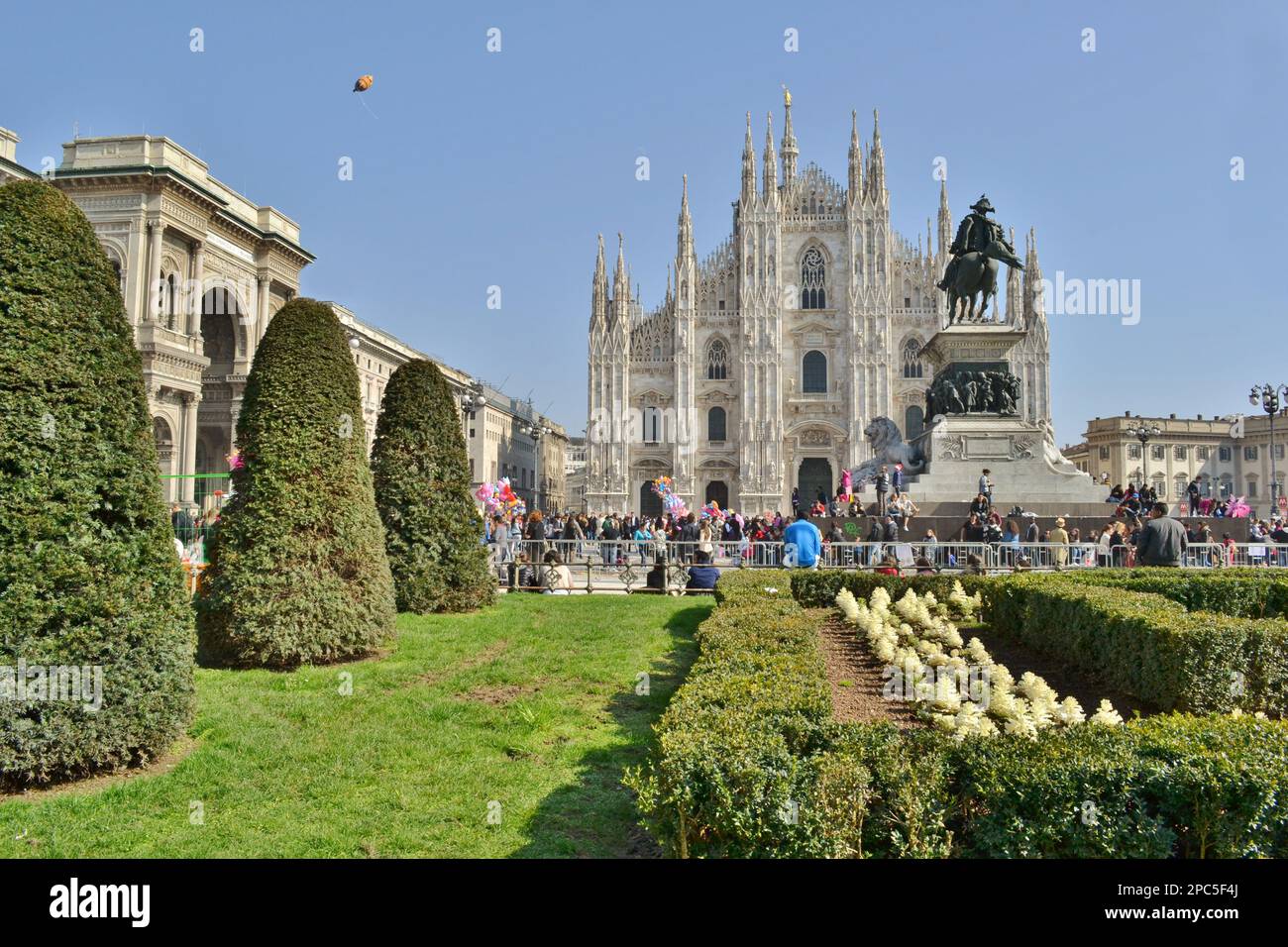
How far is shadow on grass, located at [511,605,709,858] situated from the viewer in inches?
180

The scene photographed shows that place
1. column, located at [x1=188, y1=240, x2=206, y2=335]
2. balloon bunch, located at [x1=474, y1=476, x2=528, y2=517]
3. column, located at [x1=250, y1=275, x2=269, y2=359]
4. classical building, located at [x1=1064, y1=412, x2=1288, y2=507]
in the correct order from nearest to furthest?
1. balloon bunch, located at [x1=474, y1=476, x2=528, y2=517]
2. column, located at [x1=188, y1=240, x2=206, y2=335]
3. column, located at [x1=250, y1=275, x2=269, y2=359]
4. classical building, located at [x1=1064, y1=412, x2=1288, y2=507]

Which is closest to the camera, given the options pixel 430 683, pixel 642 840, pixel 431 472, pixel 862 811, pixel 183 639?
pixel 862 811

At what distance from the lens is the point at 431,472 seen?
40.1ft

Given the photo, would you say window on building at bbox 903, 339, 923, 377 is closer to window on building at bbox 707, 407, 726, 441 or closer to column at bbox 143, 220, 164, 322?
window on building at bbox 707, 407, 726, 441

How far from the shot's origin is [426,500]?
12.0 m

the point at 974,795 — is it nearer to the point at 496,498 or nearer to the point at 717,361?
the point at 496,498

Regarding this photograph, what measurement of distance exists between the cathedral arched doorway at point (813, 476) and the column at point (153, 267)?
1401 inches

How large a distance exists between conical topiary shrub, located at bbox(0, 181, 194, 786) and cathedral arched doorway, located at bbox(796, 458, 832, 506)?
50.3 m

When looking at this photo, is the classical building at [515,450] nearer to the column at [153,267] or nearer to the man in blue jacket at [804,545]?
the column at [153,267]

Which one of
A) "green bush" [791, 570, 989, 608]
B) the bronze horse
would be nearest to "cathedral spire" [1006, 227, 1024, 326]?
the bronze horse

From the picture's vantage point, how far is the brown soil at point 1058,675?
710cm
